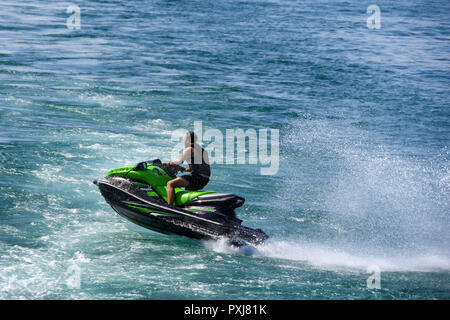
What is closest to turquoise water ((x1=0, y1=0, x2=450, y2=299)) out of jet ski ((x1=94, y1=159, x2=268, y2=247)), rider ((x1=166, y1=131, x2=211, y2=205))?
jet ski ((x1=94, y1=159, x2=268, y2=247))

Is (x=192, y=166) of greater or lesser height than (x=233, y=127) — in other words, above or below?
below

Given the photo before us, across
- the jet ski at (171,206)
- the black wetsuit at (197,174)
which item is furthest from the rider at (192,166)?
the jet ski at (171,206)

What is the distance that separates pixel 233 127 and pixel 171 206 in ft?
23.2

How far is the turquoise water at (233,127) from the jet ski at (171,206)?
0.24 m

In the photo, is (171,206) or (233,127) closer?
(171,206)

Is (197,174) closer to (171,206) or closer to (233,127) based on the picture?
(171,206)

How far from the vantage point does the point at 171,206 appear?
836 cm

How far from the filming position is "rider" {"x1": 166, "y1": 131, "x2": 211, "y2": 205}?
27.3 ft

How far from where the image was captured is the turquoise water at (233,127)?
739cm

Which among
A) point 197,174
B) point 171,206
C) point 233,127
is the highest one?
point 233,127

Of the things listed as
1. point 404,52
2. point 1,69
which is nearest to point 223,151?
→ point 1,69

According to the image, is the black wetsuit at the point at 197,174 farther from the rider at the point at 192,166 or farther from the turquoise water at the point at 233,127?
the turquoise water at the point at 233,127

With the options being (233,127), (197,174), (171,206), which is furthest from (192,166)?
(233,127)
